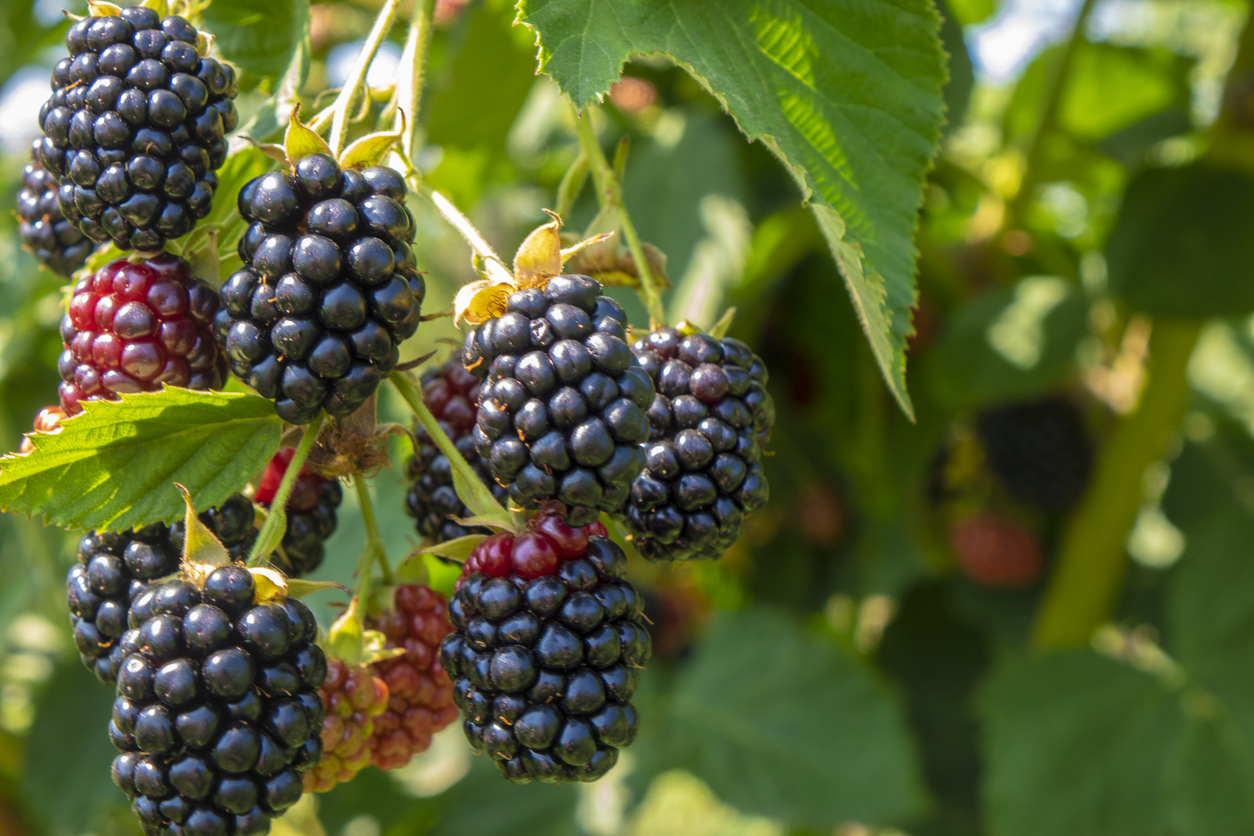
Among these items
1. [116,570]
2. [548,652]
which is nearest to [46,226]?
[116,570]

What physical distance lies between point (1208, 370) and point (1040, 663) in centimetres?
102

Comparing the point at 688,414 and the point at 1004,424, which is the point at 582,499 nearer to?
the point at 688,414

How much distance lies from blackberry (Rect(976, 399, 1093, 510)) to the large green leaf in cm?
113

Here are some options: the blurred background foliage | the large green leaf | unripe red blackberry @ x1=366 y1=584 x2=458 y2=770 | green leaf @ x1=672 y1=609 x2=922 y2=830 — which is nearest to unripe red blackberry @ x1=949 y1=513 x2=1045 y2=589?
the blurred background foliage

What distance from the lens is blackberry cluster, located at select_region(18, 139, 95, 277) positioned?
858mm

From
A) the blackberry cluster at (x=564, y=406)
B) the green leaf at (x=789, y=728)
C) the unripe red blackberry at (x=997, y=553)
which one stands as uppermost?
the blackberry cluster at (x=564, y=406)

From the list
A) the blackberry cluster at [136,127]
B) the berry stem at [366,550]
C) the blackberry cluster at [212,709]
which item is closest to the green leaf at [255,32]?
the blackberry cluster at [136,127]

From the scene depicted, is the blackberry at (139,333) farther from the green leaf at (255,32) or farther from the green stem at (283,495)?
the green leaf at (255,32)

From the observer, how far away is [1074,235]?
255 cm

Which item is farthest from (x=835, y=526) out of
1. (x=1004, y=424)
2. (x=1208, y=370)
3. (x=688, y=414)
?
(x=688, y=414)

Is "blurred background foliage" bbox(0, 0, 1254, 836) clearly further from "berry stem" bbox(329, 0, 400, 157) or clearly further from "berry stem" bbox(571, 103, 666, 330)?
"berry stem" bbox(329, 0, 400, 157)

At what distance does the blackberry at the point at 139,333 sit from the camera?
0.70 meters

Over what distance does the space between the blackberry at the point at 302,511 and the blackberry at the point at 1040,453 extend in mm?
1413

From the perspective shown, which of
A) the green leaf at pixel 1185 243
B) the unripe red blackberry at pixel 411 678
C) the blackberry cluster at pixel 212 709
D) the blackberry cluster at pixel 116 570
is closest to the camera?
the blackberry cluster at pixel 212 709
